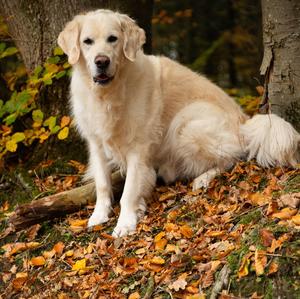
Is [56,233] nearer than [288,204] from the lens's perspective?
No

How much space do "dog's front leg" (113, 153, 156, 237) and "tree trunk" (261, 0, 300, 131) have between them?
1.34 metres

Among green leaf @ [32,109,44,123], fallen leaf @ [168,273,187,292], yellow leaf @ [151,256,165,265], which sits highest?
green leaf @ [32,109,44,123]

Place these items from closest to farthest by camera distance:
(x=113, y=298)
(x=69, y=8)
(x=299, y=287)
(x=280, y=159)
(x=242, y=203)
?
(x=299, y=287)
(x=113, y=298)
(x=242, y=203)
(x=280, y=159)
(x=69, y=8)

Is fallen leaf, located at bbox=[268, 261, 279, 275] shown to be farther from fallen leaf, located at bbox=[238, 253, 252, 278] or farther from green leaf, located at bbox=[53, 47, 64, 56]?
green leaf, located at bbox=[53, 47, 64, 56]

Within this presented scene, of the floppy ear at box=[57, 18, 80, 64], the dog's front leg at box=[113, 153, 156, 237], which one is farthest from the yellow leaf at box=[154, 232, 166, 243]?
the floppy ear at box=[57, 18, 80, 64]

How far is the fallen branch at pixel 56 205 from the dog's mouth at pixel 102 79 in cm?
115

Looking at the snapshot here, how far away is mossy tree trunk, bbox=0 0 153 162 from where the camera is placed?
232 inches

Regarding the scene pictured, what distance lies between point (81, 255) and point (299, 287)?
197 centimetres

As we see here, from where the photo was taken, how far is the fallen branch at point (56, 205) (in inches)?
190

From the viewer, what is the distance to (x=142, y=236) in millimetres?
4406

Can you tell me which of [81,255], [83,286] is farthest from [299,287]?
[81,255]

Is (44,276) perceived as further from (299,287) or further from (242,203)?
(299,287)

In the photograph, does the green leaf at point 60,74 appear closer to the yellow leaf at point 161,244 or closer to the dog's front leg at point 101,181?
the dog's front leg at point 101,181

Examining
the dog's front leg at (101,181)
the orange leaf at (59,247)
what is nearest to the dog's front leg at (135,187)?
the dog's front leg at (101,181)
